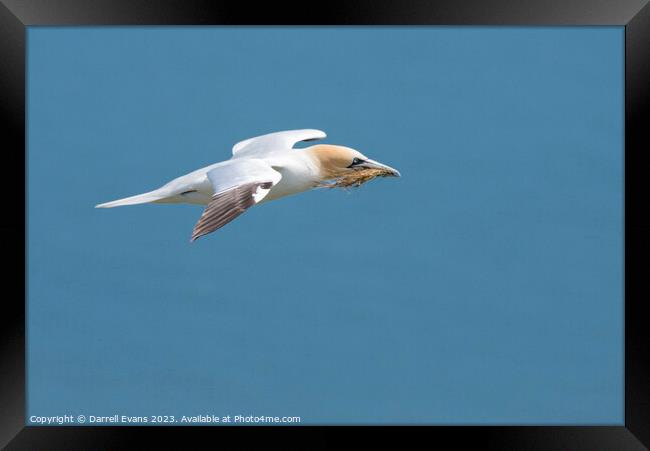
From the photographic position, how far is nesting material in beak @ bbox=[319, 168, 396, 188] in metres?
8.48

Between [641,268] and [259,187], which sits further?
[641,268]

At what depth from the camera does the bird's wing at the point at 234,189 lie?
686 cm

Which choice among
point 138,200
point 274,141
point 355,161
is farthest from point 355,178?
point 138,200

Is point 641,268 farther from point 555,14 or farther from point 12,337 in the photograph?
point 12,337

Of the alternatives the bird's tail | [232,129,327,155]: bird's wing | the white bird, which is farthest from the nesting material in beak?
the bird's tail

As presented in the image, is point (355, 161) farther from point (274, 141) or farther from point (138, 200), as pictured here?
point (138, 200)

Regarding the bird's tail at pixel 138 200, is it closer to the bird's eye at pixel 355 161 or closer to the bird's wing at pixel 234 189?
the bird's wing at pixel 234 189

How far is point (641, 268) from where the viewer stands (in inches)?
325

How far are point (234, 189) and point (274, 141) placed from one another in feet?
5.80

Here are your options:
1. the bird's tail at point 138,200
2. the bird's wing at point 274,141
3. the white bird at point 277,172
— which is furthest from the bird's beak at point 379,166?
the bird's tail at point 138,200

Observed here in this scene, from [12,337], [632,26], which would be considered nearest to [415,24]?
[632,26]

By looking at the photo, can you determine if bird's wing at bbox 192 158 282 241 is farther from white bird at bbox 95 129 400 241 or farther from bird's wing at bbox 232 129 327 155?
bird's wing at bbox 232 129 327 155

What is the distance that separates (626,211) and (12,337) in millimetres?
4057

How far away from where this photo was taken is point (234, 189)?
7227 mm
